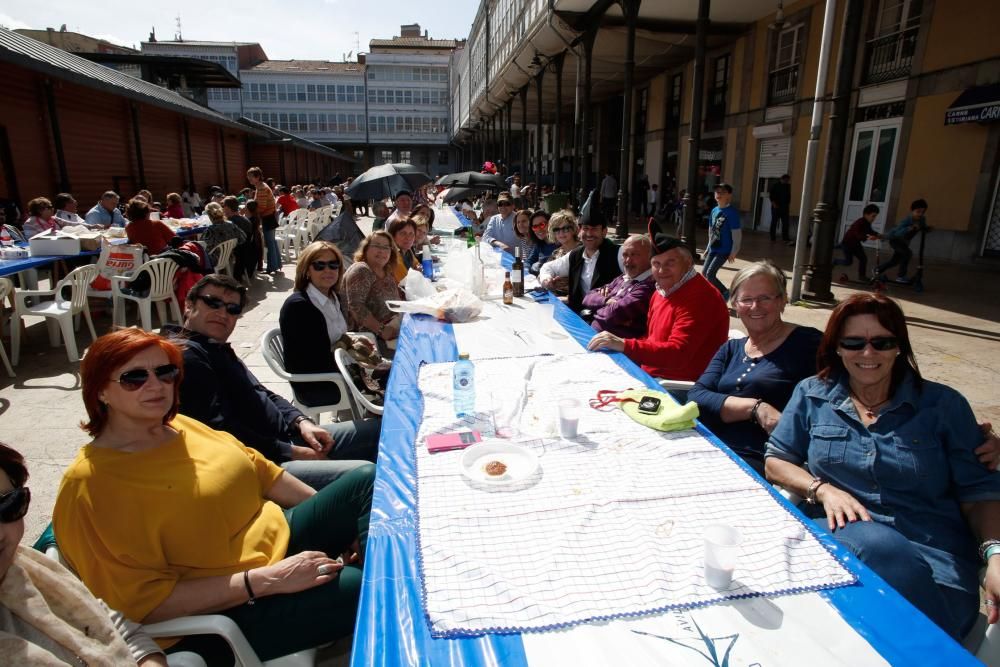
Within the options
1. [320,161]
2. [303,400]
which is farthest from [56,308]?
[320,161]

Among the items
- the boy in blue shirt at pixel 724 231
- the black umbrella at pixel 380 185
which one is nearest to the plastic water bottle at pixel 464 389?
the boy in blue shirt at pixel 724 231

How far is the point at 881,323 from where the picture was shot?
6.04 ft

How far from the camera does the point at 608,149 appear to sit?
26609 mm

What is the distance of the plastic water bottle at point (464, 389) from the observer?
223cm

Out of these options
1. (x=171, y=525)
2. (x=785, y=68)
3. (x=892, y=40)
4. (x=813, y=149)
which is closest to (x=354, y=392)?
(x=171, y=525)

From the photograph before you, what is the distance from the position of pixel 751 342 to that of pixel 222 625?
2357 mm

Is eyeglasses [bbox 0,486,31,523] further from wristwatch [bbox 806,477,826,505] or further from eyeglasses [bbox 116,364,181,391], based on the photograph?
wristwatch [bbox 806,477,826,505]

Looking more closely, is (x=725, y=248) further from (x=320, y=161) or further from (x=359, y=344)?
(x=320, y=161)

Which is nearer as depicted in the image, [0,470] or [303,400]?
[0,470]

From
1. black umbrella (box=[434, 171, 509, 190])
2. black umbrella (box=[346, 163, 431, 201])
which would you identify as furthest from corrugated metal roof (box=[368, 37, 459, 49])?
black umbrella (box=[346, 163, 431, 201])

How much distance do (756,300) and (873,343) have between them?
25.4 inches

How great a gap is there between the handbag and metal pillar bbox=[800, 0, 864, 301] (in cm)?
615

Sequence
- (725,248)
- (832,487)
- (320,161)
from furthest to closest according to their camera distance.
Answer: (320,161) < (725,248) < (832,487)

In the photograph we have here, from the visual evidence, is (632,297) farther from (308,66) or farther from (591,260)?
(308,66)
